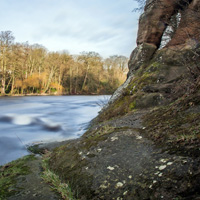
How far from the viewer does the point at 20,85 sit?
38.8m

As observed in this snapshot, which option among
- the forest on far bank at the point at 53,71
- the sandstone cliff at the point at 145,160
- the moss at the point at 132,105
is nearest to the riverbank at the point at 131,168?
the sandstone cliff at the point at 145,160

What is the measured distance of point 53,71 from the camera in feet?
152

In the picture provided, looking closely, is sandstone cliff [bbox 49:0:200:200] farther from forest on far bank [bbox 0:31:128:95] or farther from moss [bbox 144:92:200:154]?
forest on far bank [bbox 0:31:128:95]

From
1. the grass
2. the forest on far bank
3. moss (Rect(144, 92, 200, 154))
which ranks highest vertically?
the forest on far bank

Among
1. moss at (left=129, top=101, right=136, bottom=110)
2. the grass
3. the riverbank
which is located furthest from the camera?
moss at (left=129, top=101, right=136, bottom=110)

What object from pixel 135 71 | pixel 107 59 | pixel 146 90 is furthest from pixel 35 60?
pixel 146 90

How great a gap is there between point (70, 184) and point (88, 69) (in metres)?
50.5

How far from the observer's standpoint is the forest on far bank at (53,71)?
36.0 metres

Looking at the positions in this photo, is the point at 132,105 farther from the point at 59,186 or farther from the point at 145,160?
the point at 59,186

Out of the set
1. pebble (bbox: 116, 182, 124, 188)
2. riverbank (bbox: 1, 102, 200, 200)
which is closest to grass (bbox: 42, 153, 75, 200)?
riverbank (bbox: 1, 102, 200, 200)

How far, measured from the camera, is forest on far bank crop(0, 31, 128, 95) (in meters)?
36.0

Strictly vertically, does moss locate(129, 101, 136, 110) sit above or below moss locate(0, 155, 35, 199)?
above

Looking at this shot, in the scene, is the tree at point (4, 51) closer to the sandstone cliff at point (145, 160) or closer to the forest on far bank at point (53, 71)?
the forest on far bank at point (53, 71)

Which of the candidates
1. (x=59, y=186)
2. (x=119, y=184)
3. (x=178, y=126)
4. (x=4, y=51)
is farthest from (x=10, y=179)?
(x=4, y=51)
